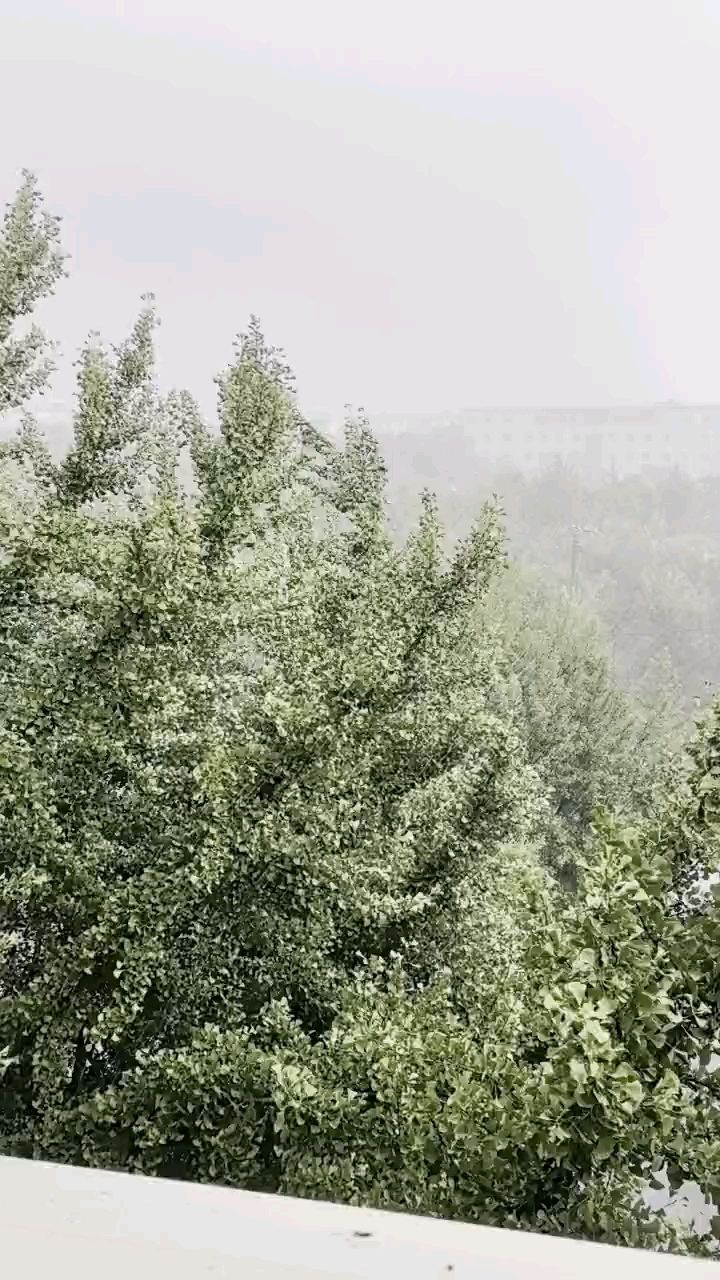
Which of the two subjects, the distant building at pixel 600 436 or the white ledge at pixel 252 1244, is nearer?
the white ledge at pixel 252 1244

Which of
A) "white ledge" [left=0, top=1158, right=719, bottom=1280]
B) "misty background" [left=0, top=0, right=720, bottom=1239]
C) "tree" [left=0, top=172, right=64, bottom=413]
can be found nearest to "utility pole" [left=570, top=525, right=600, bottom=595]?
"misty background" [left=0, top=0, right=720, bottom=1239]

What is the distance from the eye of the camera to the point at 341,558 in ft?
13.0

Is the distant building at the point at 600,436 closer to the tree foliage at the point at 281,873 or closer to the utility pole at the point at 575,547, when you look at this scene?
the utility pole at the point at 575,547

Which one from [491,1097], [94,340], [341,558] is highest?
[94,340]

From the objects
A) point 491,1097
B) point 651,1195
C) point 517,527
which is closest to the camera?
point 491,1097

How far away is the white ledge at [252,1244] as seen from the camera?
458 millimetres

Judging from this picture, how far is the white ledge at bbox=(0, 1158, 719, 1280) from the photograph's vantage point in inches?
18.1

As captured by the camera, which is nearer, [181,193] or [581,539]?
[581,539]

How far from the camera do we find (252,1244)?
47 centimetres

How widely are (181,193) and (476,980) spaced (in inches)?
909

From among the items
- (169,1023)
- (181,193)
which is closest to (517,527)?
(181,193)

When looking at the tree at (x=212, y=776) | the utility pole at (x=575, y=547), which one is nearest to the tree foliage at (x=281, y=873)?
the tree at (x=212, y=776)

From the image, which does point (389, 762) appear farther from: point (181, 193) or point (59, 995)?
point (181, 193)

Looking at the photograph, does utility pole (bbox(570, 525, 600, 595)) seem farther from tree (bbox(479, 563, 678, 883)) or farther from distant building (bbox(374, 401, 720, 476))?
tree (bbox(479, 563, 678, 883))
